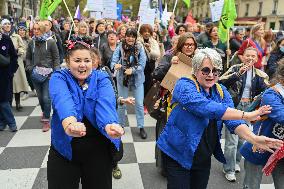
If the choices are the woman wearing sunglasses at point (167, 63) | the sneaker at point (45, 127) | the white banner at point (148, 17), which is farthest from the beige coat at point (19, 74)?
the woman wearing sunglasses at point (167, 63)

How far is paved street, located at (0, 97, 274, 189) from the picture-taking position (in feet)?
11.8

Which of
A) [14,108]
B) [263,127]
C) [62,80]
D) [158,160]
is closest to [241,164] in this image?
[158,160]

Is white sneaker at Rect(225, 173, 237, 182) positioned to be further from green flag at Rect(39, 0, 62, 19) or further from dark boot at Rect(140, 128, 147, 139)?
green flag at Rect(39, 0, 62, 19)

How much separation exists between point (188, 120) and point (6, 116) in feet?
12.0

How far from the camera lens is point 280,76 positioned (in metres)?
2.48

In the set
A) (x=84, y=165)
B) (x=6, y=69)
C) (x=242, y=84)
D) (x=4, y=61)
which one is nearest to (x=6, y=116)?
(x=6, y=69)

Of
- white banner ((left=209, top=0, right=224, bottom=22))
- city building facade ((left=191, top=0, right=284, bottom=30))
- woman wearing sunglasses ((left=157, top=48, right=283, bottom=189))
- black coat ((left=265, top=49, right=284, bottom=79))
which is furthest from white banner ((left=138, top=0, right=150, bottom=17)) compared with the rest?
city building facade ((left=191, top=0, right=284, bottom=30))

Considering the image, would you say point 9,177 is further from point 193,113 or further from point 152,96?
point 193,113

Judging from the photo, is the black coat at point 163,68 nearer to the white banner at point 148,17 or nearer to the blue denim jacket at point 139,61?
the blue denim jacket at point 139,61

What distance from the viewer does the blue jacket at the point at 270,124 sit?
2346 millimetres

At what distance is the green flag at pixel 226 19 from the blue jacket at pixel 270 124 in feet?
11.9

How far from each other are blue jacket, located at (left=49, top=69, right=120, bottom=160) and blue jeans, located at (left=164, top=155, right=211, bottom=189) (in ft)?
1.63

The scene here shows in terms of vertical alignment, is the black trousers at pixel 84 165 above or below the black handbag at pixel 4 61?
below

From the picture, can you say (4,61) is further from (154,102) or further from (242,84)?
(242,84)
